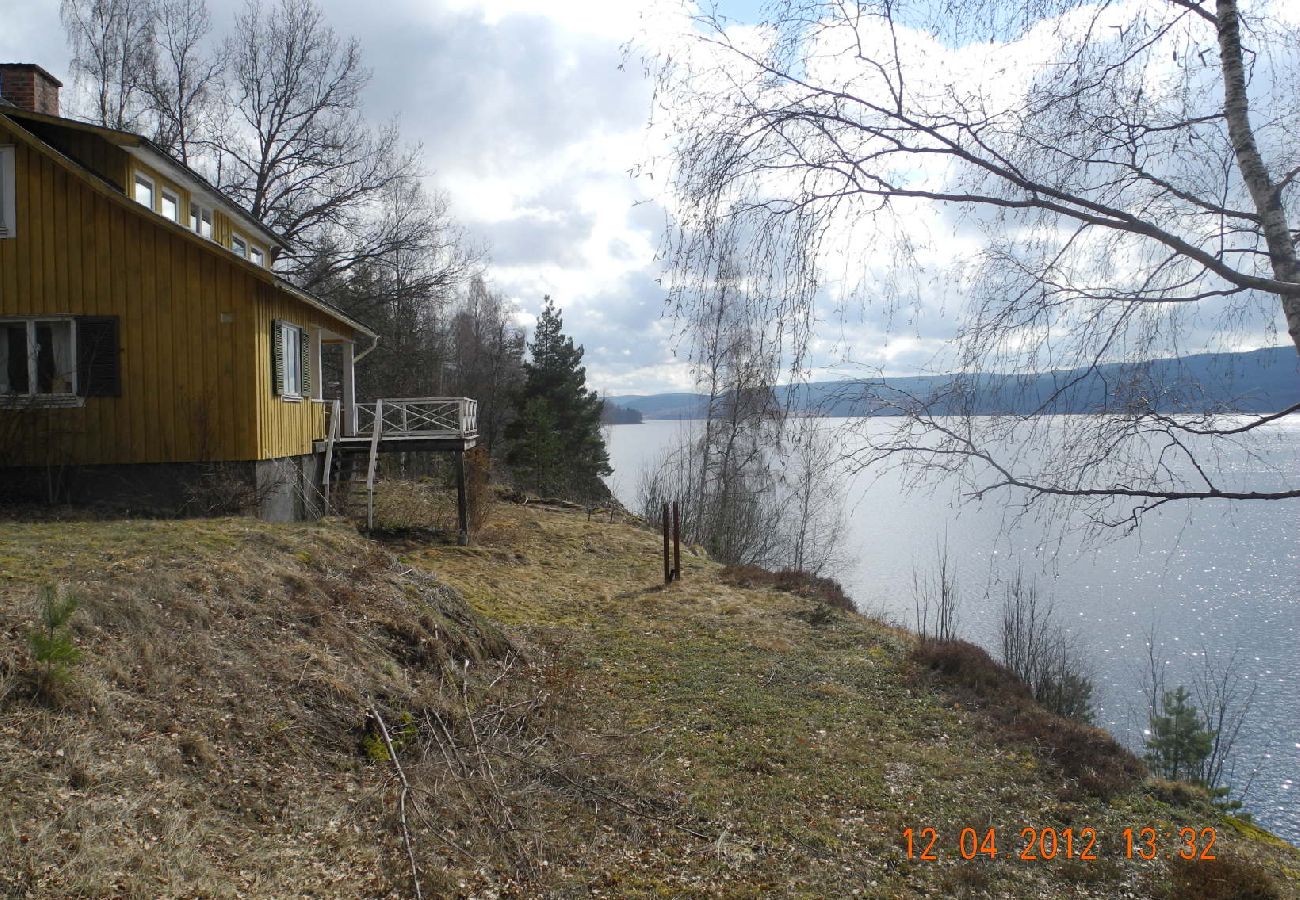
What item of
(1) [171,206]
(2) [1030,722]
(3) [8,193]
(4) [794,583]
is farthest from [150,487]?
(2) [1030,722]

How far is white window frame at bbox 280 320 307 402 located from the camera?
1352 centimetres

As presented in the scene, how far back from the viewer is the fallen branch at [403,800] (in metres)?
4.41

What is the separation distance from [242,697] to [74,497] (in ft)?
26.9

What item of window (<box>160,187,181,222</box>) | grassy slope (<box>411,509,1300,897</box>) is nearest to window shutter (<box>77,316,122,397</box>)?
window (<box>160,187,181,222</box>)

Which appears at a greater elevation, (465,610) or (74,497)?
(74,497)

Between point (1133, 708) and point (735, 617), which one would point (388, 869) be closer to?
point (735, 617)

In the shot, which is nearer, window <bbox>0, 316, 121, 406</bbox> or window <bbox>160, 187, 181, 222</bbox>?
window <bbox>0, 316, 121, 406</bbox>

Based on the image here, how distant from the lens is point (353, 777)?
215 inches

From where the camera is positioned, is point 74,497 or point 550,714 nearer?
point 550,714

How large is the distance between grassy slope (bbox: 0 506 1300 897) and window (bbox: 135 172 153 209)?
266 inches

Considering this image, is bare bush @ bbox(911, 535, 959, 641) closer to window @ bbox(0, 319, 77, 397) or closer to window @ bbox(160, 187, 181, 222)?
window @ bbox(0, 319, 77, 397)

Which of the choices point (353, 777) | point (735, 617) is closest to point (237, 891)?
point (353, 777)

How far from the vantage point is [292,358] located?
46.7ft

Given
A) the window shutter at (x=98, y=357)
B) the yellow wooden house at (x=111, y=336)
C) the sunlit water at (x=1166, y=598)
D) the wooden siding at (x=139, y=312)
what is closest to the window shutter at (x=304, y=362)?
the yellow wooden house at (x=111, y=336)
